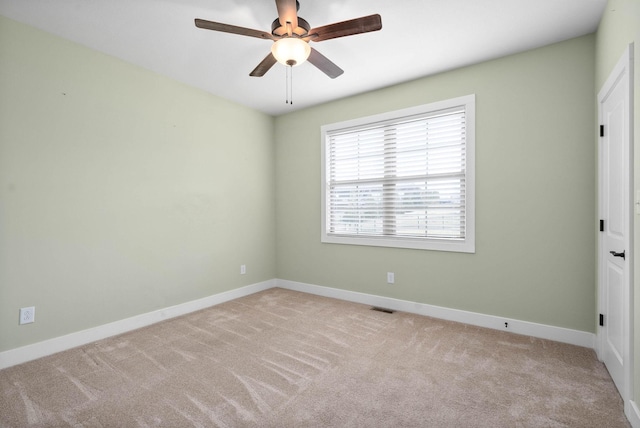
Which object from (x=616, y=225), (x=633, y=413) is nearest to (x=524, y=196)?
(x=616, y=225)

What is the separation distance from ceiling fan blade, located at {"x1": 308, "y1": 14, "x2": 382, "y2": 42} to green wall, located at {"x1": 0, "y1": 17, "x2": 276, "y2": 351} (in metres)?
2.16

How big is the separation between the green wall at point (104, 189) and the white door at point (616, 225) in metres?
3.80

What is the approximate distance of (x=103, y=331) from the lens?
9.39 ft

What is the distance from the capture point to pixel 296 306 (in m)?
3.78

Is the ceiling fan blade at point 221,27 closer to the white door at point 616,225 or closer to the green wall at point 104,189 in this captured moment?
the green wall at point 104,189

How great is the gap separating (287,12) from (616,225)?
260cm

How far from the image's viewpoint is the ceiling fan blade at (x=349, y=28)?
1861 millimetres

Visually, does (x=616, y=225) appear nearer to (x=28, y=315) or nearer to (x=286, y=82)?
(x=286, y=82)

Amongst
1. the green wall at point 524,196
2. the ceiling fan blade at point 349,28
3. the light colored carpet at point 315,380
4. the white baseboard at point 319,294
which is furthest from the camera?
the green wall at point 524,196

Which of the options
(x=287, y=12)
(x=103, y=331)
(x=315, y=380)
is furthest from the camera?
(x=103, y=331)

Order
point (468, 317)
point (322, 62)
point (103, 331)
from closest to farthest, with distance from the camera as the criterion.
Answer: point (322, 62) < point (103, 331) < point (468, 317)

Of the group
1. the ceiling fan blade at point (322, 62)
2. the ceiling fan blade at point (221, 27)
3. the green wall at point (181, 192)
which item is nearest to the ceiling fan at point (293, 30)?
the ceiling fan blade at point (221, 27)

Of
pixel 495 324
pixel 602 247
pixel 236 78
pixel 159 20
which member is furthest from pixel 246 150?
pixel 602 247

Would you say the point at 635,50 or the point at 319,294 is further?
the point at 319,294
